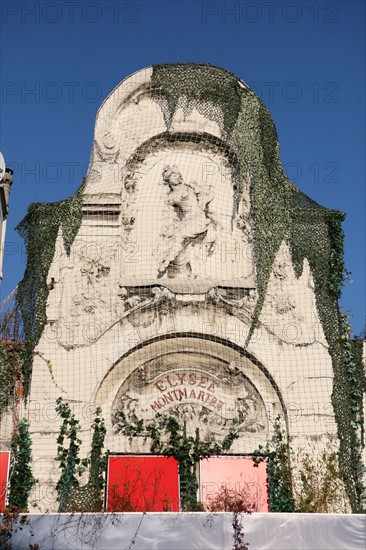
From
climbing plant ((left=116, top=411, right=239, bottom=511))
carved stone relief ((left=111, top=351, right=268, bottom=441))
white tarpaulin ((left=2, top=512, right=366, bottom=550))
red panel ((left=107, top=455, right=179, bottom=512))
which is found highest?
carved stone relief ((left=111, top=351, right=268, bottom=441))

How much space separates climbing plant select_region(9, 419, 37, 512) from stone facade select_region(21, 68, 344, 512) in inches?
6.2

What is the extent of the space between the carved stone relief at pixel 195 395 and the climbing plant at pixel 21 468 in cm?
168

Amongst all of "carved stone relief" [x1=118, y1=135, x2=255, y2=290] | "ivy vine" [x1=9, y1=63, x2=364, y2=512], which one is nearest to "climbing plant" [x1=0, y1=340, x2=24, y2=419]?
"ivy vine" [x1=9, y1=63, x2=364, y2=512]

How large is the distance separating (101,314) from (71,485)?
3.36m

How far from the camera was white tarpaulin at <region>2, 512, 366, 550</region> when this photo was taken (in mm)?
9781

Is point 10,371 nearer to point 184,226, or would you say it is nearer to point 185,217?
point 184,226

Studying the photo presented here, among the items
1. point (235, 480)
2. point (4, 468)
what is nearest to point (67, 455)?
point (4, 468)

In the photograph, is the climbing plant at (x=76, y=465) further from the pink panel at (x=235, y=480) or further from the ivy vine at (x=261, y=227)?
the pink panel at (x=235, y=480)

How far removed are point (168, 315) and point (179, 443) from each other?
2.53 m

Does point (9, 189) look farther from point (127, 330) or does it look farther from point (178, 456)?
point (178, 456)

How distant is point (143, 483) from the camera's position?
44.0ft

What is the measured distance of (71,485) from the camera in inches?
526

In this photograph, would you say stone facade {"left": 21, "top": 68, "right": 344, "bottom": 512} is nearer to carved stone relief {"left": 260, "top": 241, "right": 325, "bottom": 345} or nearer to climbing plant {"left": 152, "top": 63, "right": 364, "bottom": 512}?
carved stone relief {"left": 260, "top": 241, "right": 325, "bottom": 345}

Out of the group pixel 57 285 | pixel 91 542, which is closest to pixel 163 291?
pixel 57 285
